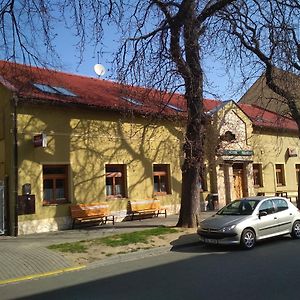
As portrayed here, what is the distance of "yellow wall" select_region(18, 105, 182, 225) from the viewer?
1706 centimetres

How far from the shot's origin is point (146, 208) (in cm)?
2061

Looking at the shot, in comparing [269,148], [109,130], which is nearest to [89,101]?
[109,130]

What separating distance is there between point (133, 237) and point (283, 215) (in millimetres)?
4682

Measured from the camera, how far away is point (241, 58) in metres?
17.9

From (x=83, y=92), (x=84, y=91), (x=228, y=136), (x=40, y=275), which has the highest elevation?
(x=84, y=91)

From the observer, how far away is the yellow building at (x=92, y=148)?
16.6 meters

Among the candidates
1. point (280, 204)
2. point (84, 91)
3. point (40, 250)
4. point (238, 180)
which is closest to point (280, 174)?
point (238, 180)

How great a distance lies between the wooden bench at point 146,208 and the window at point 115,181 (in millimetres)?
702

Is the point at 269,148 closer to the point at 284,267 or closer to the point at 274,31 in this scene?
the point at 274,31

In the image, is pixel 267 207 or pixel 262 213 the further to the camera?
pixel 267 207

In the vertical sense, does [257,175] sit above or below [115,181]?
above

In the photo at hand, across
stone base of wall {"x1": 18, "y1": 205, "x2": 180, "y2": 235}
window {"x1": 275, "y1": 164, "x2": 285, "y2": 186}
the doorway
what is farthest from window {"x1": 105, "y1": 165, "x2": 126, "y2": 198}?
window {"x1": 275, "y1": 164, "x2": 285, "y2": 186}

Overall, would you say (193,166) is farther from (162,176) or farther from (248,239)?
(162,176)

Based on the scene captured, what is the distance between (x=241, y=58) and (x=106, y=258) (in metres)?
10.2
